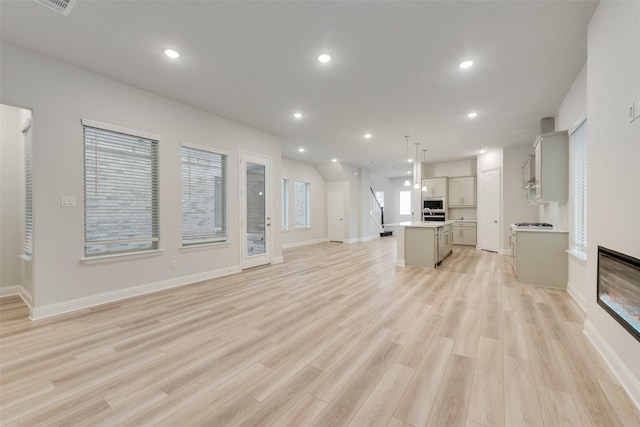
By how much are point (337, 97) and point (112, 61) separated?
2958 mm

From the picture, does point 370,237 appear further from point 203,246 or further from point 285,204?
point 203,246

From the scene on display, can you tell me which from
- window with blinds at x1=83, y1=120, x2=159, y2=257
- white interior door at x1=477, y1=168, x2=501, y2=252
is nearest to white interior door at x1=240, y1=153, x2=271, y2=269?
window with blinds at x1=83, y1=120, x2=159, y2=257

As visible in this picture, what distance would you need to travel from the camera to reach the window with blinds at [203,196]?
447 cm

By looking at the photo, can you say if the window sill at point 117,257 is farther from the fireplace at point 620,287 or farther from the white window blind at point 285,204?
the fireplace at point 620,287

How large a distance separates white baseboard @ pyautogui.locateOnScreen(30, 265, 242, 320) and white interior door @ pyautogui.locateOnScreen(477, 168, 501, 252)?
24.3 feet

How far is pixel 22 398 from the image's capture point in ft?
5.76

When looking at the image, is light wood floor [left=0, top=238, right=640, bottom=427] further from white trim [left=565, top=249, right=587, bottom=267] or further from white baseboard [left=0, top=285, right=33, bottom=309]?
white trim [left=565, top=249, right=587, bottom=267]

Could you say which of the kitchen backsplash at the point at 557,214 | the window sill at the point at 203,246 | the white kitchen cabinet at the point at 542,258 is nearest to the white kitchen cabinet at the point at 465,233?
the kitchen backsplash at the point at 557,214

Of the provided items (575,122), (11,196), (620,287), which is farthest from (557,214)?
(11,196)

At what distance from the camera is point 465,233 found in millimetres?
8727

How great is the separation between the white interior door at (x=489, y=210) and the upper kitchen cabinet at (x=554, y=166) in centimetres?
373

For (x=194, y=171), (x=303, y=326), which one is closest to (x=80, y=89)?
(x=194, y=171)

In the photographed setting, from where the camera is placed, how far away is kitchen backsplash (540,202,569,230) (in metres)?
4.16

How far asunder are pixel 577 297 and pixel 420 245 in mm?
2494
